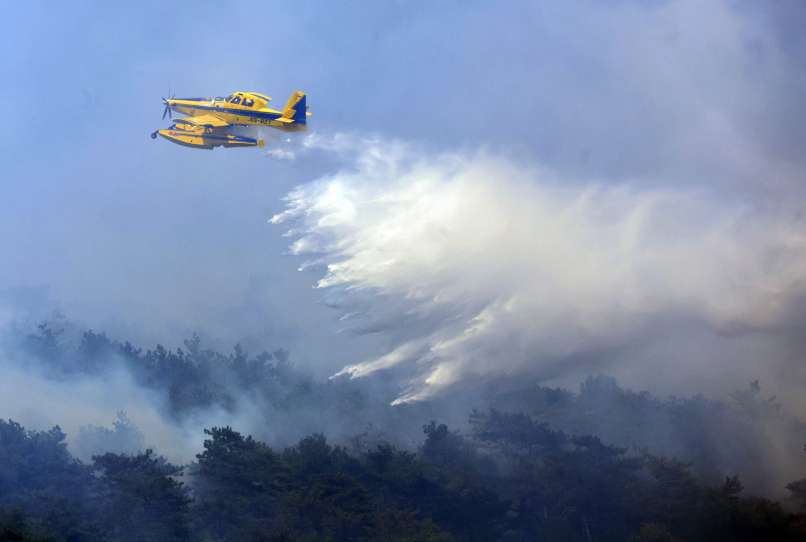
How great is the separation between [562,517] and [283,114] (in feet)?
113

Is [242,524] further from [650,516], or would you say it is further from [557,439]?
[557,439]

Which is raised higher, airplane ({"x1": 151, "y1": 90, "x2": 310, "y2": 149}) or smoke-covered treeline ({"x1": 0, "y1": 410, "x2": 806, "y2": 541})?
airplane ({"x1": 151, "y1": 90, "x2": 310, "y2": 149})

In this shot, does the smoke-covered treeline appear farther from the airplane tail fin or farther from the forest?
the airplane tail fin

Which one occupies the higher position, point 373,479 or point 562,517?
point 373,479

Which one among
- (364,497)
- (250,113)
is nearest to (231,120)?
(250,113)

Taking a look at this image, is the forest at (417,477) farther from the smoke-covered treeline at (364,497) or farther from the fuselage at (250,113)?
the fuselage at (250,113)

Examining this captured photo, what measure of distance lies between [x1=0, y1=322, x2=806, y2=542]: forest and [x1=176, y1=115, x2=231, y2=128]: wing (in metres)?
21.5

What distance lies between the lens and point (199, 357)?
130250 millimetres

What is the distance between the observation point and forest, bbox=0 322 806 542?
63188 mm

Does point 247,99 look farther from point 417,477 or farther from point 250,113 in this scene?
point 417,477

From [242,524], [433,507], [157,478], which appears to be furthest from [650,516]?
[157,478]

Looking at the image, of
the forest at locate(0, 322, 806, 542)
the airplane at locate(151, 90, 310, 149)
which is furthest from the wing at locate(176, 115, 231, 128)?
the forest at locate(0, 322, 806, 542)

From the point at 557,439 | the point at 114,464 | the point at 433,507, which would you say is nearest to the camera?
the point at 114,464

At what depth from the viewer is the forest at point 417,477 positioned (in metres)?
63.2
